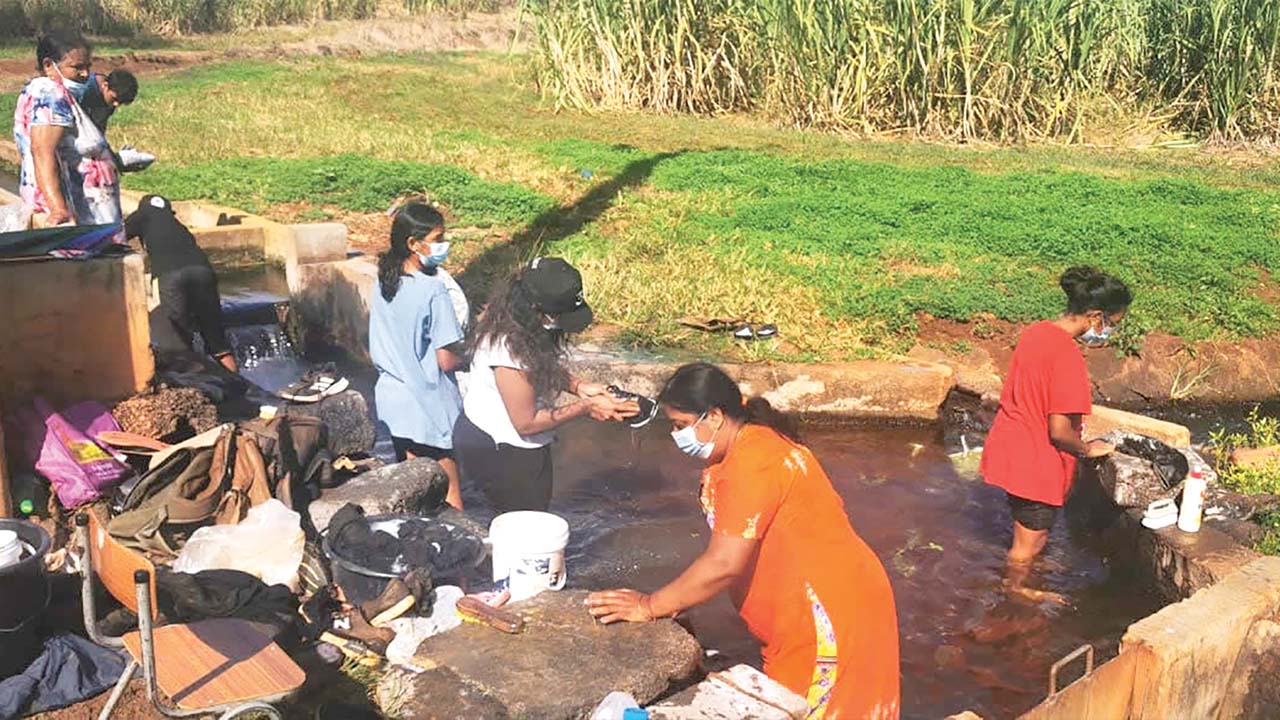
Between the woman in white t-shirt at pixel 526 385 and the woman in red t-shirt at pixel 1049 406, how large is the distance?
1.95 metres

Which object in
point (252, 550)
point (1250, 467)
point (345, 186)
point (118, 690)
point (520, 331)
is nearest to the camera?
point (118, 690)

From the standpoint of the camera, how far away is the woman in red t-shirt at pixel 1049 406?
5695 mm

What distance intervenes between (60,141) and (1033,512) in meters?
6.09

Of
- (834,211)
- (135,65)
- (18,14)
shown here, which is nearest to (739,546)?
(834,211)

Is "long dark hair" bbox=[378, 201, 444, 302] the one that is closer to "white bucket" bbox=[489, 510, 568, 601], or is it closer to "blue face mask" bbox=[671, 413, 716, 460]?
"white bucket" bbox=[489, 510, 568, 601]

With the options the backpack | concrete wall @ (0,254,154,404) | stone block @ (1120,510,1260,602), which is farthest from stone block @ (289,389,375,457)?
stone block @ (1120,510,1260,602)

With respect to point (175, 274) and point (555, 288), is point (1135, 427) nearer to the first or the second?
point (555, 288)

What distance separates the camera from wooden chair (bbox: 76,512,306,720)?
375 centimetres

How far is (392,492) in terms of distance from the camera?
5.64m

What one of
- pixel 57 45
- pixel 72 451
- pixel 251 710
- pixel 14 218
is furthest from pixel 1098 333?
pixel 14 218

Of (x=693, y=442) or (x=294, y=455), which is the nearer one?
(x=693, y=442)

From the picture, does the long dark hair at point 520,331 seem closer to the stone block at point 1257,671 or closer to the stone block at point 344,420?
the stone block at point 344,420

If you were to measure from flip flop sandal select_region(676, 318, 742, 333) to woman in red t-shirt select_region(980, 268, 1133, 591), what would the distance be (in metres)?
3.40

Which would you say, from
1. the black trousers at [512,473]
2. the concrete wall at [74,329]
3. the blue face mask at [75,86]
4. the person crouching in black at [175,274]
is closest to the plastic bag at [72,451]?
the concrete wall at [74,329]
